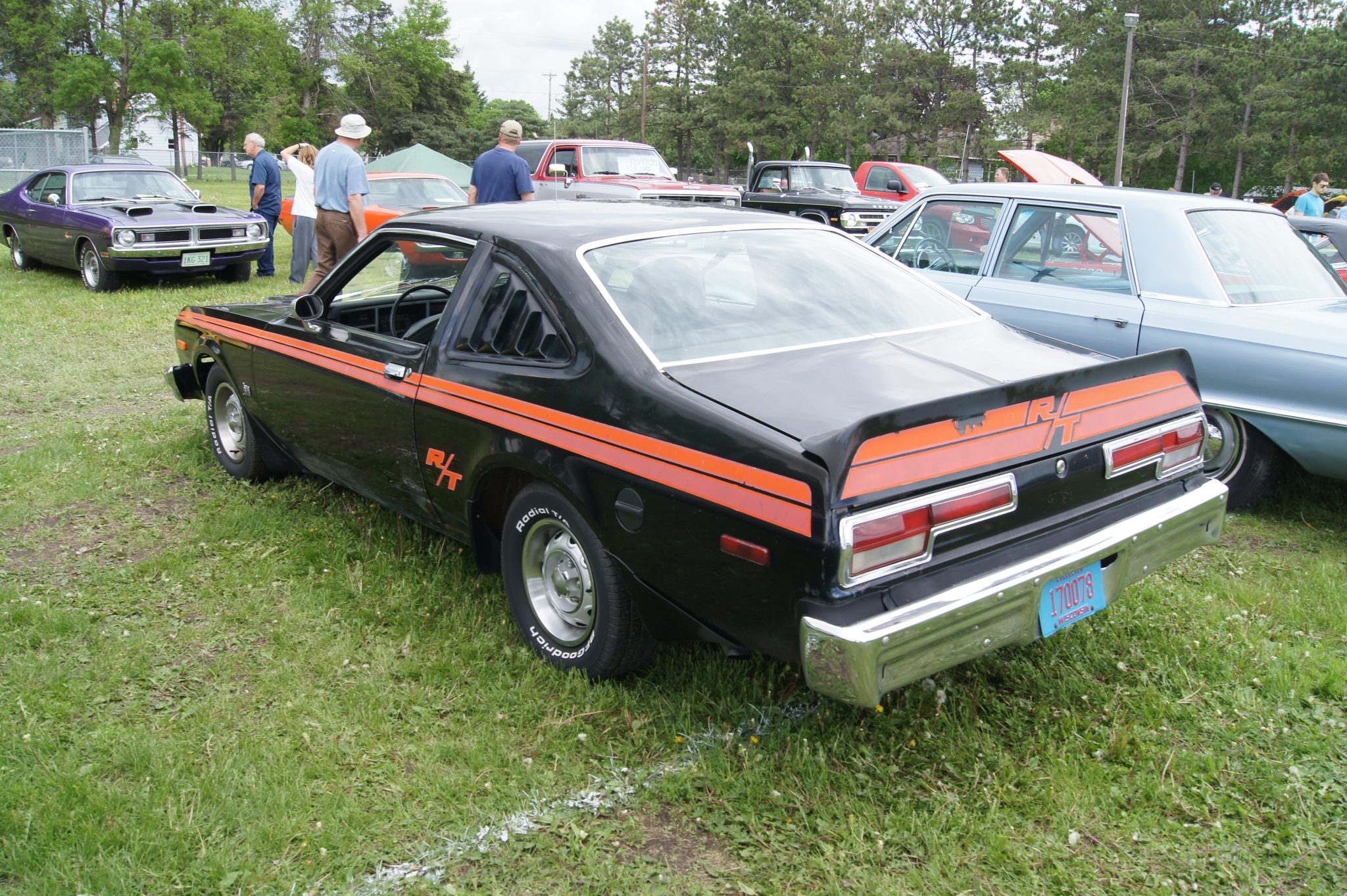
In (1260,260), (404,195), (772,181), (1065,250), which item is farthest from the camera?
(772,181)

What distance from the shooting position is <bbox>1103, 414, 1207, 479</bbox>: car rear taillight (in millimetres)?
3086

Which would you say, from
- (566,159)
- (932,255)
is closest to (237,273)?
(566,159)

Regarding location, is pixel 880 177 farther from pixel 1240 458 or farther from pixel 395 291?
pixel 395 291

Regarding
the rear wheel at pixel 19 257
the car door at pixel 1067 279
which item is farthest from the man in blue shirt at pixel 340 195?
the rear wheel at pixel 19 257

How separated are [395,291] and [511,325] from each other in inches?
60.9

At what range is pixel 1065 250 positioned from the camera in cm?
570

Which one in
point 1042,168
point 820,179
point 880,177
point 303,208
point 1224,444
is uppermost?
point 880,177

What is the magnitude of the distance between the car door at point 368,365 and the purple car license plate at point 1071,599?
2.23 m

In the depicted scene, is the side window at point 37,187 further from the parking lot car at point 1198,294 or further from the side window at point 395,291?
the parking lot car at point 1198,294

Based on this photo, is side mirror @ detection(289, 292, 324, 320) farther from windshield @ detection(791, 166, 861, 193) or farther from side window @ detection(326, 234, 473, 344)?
windshield @ detection(791, 166, 861, 193)

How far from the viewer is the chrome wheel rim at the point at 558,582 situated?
3.32 m

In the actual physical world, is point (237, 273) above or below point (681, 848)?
above

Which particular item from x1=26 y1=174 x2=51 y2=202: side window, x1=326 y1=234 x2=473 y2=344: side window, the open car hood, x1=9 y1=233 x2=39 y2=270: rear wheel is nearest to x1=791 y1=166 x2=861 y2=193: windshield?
the open car hood

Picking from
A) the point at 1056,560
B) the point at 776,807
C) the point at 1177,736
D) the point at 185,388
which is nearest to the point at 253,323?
the point at 185,388
